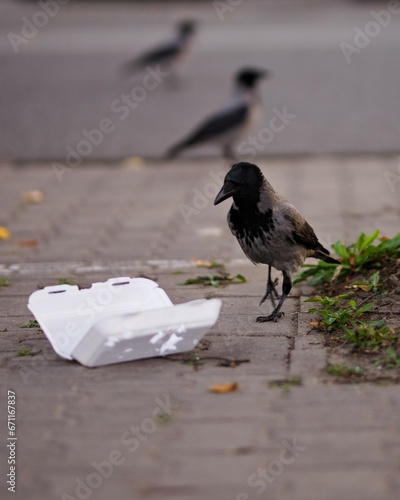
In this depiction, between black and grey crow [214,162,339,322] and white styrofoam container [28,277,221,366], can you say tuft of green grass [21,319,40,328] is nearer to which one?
white styrofoam container [28,277,221,366]

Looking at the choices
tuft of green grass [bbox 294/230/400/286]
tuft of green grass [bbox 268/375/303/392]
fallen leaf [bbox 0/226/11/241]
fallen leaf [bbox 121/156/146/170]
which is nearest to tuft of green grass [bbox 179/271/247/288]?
tuft of green grass [bbox 294/230/400/286]

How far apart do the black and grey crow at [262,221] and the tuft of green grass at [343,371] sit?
0.86m

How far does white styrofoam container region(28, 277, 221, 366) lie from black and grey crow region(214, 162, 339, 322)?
57cm

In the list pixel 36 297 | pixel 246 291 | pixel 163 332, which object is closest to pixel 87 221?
pixel 246 291

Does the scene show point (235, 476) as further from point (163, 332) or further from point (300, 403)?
point (163, 332)

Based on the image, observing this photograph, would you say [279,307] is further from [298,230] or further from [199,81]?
[199,81]

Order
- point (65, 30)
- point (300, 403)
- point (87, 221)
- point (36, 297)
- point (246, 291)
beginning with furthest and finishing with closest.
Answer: point (65, 30) < point (87, 221) < point (246, 291) < point (36, 297) < point (300, 403)

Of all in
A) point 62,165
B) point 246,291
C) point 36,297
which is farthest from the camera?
point 62,165

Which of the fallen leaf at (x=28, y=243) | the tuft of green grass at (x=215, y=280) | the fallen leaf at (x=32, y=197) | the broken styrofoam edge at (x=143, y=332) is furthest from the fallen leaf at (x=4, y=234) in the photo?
the broken styrofoam edge at (x=143, y=332)

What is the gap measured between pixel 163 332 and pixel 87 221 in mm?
3687

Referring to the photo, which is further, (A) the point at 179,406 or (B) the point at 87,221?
(B) the point at 87,221

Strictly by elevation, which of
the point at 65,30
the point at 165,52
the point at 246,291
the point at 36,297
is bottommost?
the point at 65,30

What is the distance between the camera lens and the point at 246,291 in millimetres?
5953

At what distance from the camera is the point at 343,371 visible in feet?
14.4
